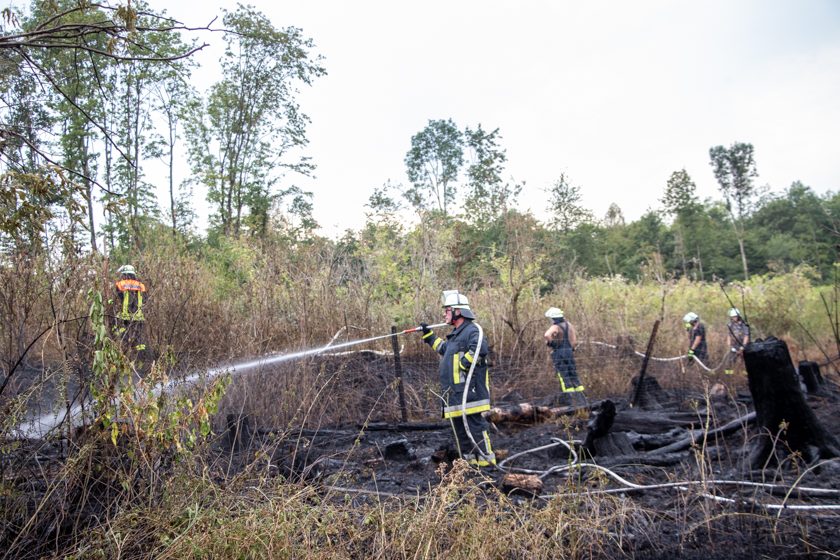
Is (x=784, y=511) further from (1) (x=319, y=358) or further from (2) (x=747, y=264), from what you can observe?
(2) (x=747, y=264)

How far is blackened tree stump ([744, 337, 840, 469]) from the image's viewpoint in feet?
19.1

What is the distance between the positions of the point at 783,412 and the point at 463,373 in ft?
10.4

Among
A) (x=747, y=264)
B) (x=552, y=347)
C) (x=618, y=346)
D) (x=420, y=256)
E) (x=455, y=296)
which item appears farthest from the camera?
(x=747, y=264)

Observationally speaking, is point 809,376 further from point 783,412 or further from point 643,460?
point 643,460

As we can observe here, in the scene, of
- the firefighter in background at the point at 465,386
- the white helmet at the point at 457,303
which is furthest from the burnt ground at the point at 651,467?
the white helmet at the point at 457,303

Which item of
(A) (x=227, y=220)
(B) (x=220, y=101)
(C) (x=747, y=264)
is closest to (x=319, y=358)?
(A) (x=227, y=220)

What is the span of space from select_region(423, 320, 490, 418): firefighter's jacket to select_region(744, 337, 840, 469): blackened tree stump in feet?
9.03

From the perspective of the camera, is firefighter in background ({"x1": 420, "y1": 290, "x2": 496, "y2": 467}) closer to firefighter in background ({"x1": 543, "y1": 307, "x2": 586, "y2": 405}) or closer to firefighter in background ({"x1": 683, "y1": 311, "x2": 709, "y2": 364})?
firefighter in background ({"x1": 543, "y1": 307, "x2": 586, "y2": 405})

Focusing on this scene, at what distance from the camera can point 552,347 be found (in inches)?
466

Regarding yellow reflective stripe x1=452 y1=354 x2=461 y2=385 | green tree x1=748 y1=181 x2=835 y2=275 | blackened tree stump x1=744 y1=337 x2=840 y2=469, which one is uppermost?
Result: green tree x1=748 y1=181 x2=835 y2=275

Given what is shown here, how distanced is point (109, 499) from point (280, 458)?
2.38 metres

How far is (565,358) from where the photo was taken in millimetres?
11375

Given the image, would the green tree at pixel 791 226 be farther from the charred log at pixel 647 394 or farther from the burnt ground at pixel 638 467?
the burnt ground at pixel 638 467

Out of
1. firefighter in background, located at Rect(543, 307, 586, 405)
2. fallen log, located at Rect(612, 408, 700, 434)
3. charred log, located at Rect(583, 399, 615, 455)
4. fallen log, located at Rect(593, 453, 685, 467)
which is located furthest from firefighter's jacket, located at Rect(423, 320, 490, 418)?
firefighter in background, located at Rect(543, 307, 586, 405)
